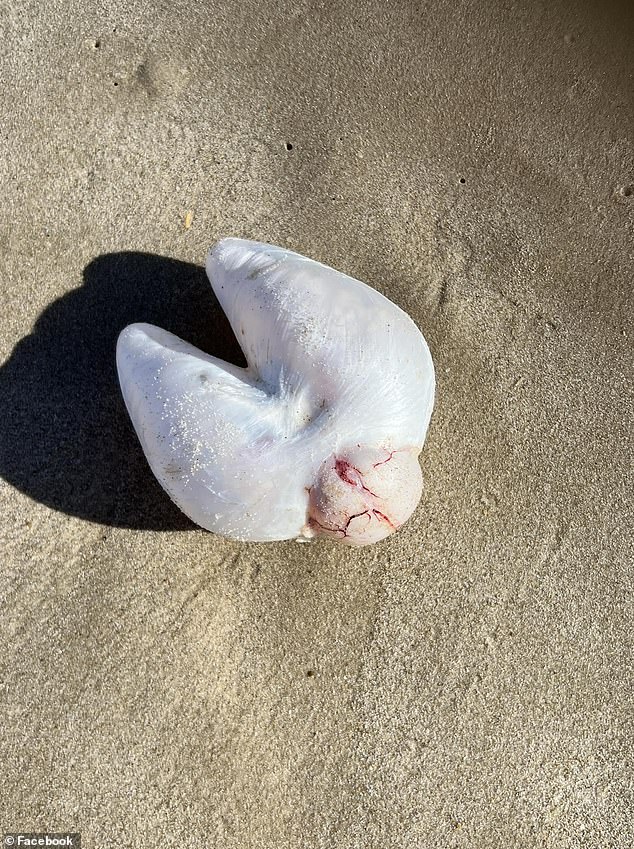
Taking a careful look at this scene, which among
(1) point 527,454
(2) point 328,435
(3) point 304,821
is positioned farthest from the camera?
(1) point 527,454

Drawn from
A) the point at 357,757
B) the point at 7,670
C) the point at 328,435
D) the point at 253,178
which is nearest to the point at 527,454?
the point at 328,435

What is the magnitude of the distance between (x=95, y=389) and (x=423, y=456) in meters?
0.98

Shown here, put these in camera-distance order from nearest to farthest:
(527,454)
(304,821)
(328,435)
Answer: (328,435)
(304,821)
(527,454)

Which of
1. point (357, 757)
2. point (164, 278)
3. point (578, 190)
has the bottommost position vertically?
point (357, 757)

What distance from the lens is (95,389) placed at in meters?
1.61

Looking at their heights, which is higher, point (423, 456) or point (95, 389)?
point (423, 456)

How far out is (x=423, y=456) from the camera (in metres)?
1.63

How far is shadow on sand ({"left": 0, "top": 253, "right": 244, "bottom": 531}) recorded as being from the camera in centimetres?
158

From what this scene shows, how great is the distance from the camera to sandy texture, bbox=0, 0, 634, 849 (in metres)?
1.53

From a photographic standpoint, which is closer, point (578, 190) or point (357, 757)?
point (357, 757)

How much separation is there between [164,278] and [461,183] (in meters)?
0.95

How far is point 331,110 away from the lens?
1.71 m

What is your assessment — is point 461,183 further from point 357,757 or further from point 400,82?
point 357,757

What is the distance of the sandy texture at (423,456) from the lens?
5.02ft
